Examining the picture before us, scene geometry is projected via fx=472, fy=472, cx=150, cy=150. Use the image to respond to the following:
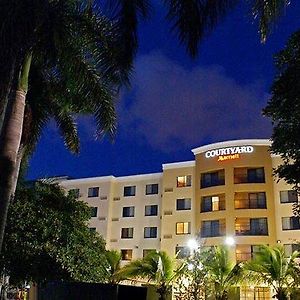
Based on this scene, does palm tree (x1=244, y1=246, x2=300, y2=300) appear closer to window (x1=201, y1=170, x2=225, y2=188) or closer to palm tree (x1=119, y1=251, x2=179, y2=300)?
palm tree (x1=119, y1=251, x2=179, y2=300)

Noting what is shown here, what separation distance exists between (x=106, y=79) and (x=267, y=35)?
4114mm

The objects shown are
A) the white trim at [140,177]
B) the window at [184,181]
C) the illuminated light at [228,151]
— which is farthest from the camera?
the white trim at [140,177]

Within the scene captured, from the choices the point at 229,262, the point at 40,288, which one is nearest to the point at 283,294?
the point at 229,262

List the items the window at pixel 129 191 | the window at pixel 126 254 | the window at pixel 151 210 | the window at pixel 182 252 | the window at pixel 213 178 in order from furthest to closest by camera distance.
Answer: the window at pixel 129 191, the window at pixel 151 210, the window at pixel 126 254, the window at pixel 213 178, the window at pixel 182 252

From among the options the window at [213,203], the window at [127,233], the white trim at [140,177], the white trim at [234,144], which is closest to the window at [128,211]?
the window at [127,233]

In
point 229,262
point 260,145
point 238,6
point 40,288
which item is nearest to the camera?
point 238,6

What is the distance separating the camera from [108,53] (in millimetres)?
11938

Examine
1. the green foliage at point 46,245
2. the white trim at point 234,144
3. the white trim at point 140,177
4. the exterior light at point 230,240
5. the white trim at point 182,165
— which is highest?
the white trim at point 234,144

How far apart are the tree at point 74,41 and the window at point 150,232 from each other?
3023cm

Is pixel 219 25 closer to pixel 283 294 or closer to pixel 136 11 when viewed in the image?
pixel 136 11

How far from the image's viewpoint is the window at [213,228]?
38.4 meters

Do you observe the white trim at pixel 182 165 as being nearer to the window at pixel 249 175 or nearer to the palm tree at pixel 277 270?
the window at pixel 249 175

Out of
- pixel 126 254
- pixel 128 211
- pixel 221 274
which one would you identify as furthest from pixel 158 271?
pixel 128 211

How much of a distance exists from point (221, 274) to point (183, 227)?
14.8m
